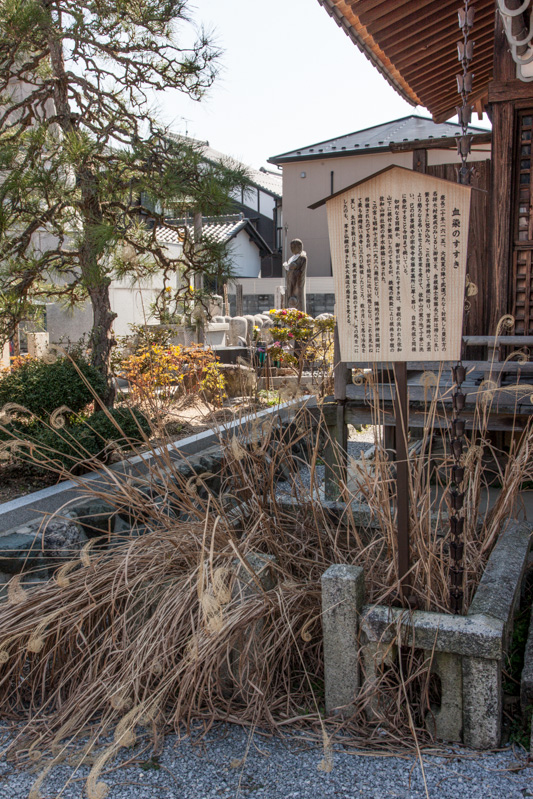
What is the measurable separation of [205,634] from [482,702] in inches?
39.1

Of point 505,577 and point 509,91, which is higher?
point 509,91

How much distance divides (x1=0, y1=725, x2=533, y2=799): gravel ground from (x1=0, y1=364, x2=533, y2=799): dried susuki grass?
8 cm

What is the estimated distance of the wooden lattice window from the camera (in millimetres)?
4566

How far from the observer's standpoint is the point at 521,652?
269 cm

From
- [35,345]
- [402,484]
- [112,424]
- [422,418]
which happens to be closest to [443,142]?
[422,418]

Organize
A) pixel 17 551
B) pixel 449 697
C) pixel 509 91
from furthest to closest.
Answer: pixel 509 91
pixel 17 551
pixel 449 697

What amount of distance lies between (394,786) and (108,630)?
124cm

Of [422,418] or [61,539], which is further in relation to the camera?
[422,418]

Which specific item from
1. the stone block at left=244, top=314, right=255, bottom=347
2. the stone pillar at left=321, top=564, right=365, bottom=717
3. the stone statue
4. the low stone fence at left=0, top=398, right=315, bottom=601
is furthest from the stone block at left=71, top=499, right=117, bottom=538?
the stone block at left=244, top=314, right=255, bottom=347

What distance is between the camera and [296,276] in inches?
484

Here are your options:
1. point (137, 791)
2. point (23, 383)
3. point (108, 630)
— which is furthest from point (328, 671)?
point (23, 383)

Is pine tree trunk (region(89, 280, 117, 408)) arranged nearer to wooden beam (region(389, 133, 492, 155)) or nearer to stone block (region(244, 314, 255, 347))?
wooden beam (region(389, 133, 492, 155))

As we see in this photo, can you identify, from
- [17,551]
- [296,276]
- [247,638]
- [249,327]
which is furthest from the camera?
[249,327]

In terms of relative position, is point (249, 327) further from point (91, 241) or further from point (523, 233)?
point (523, 233)
